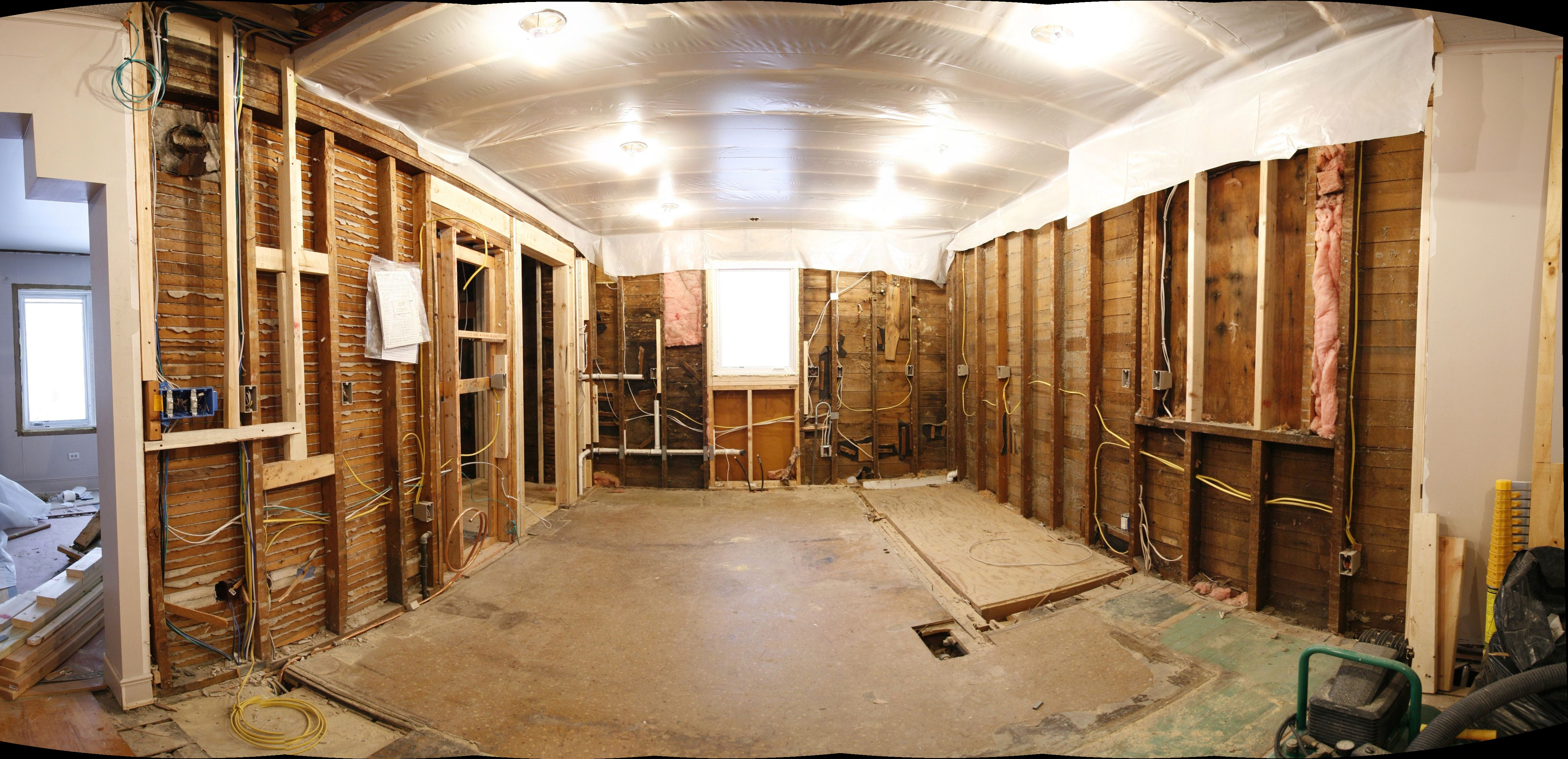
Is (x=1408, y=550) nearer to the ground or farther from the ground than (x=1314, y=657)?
farther from the ground

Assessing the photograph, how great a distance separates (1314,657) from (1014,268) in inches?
133

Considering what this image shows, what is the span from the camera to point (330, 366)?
2.72 m

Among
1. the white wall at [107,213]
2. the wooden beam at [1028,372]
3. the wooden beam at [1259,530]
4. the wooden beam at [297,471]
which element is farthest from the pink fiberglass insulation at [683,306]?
the wooden beam at [1259,530]

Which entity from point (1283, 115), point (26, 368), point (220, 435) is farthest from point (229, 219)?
point (26, 368)

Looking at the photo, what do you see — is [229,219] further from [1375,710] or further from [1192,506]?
[1192,506]

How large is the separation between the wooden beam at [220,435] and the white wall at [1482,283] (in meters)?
4.98

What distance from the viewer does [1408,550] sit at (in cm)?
245

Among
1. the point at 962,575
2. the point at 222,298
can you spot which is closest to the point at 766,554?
the point at 962,575

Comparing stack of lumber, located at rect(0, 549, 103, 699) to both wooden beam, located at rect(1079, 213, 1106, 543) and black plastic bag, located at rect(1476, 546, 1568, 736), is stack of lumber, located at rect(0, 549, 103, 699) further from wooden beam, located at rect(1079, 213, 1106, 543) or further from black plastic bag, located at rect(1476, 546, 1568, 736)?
wooden beam, located at rect(1079, 213, 1106, 543)

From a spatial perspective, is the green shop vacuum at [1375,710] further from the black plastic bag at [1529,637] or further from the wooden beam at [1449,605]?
the wooden beam at [1449,605]

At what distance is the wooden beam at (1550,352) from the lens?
6.95 ft

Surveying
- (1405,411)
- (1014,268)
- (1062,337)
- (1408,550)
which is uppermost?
(1014,268)

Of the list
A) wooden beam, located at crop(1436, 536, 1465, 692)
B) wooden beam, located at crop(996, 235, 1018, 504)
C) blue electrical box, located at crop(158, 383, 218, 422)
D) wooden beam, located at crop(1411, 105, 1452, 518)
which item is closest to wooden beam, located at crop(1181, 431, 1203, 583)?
wooden beam, located at crop(1411, 105, 1452, 518)

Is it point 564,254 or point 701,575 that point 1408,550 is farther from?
point 564,254
